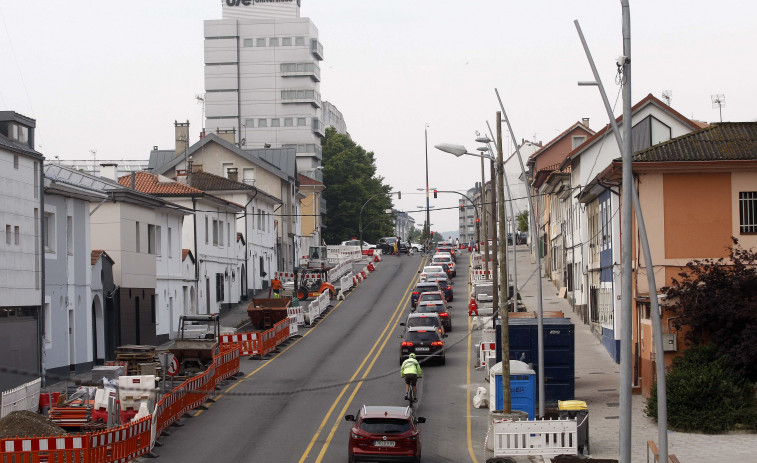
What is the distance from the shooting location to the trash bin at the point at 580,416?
899 inches

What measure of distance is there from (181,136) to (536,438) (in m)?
58.1

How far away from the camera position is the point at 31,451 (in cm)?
1952

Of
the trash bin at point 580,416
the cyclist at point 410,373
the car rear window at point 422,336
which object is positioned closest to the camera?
the trash bin at point 580,416

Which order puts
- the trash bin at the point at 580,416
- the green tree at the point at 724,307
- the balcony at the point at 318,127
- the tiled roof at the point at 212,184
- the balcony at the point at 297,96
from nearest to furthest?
the trash bin at the point at 580,416 → the green tree at the point at 724,307 → the tiled roof at the point at 212,184 → the balcony at the point at 297,96 → the balcony at the point at 318,127

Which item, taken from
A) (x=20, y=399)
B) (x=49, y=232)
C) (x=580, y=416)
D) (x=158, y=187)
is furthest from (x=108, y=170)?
(x=580, y=416)

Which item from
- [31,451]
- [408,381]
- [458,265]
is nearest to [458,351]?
[408,381]

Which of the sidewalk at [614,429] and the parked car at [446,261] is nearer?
the sidewalk at [614,429]

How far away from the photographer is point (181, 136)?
76.1 metres

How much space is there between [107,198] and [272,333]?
29.7 ft

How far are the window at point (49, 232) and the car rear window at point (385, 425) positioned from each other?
768 inches

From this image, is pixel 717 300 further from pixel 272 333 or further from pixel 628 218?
pixel 272 333

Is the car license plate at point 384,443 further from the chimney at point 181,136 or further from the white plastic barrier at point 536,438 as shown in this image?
the chimney at point 181,136

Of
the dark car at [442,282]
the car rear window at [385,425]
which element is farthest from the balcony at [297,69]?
the car rear window at [385,425]

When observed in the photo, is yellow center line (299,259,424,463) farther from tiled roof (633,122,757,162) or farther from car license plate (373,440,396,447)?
tiled roof (633,122,757,162)
